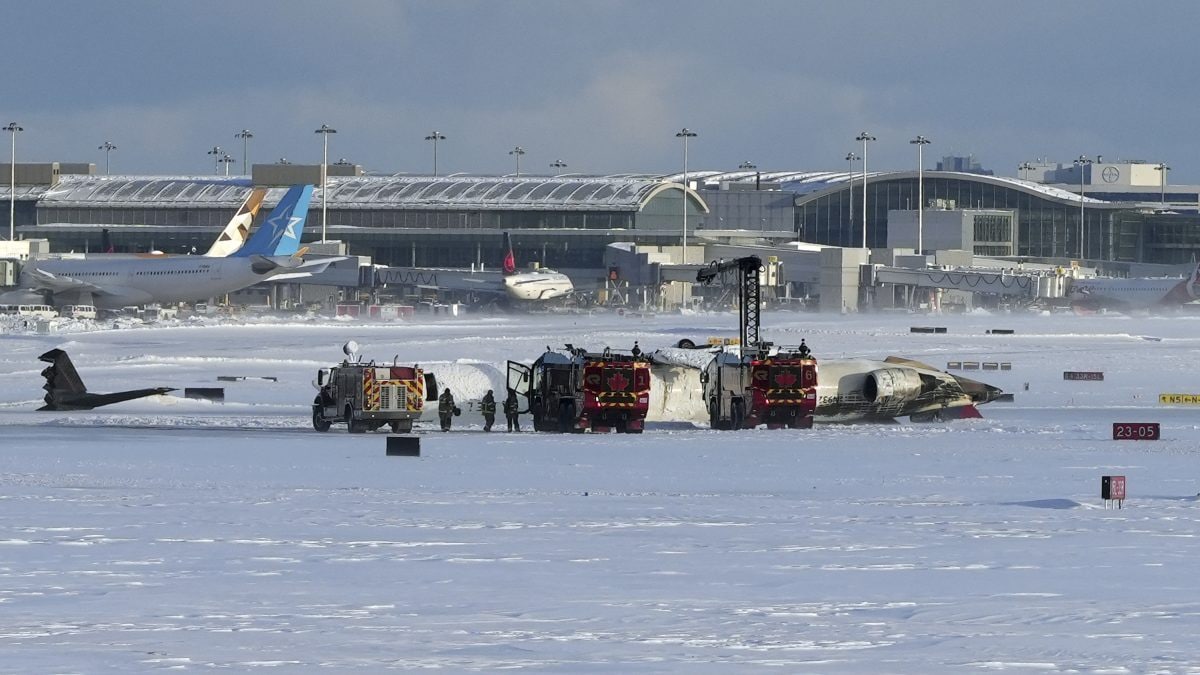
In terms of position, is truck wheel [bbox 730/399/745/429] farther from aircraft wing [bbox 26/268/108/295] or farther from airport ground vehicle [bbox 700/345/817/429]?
aircraft wing [bbox 26/268/108/295]

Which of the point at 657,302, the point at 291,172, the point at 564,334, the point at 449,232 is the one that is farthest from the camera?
the point at 291,172

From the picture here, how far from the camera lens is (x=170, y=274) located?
11769 centimetres

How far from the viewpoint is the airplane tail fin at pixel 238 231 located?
128 m

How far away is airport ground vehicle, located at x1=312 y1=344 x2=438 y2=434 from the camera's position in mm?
46500

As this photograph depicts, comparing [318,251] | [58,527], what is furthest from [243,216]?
[58,527]

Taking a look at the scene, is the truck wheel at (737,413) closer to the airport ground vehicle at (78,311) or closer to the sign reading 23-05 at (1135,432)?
the sign reading 23-05 at (1135,432)

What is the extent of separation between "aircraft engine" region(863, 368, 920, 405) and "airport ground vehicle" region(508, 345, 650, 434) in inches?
267

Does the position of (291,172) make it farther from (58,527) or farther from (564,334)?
(58,527)

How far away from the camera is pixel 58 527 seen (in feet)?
86.9

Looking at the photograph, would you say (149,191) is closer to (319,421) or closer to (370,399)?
(319,421)

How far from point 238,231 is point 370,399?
86744mm

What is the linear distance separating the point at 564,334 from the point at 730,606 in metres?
75.9

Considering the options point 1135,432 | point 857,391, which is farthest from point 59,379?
point 1135,432

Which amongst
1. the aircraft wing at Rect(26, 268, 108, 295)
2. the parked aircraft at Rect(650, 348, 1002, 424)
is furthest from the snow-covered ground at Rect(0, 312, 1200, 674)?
the aircraft wing at Rect(26, 268, 108, 295)
